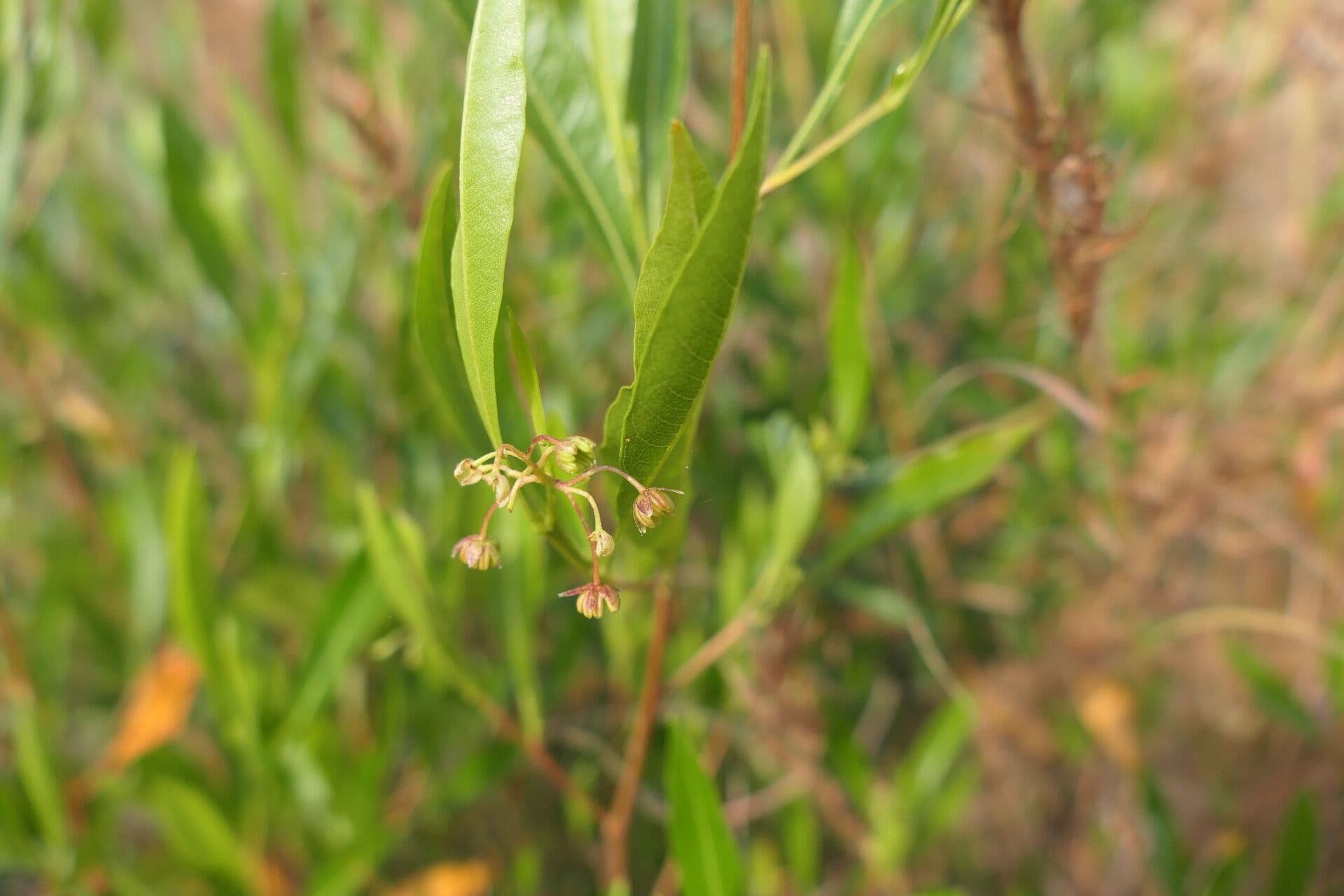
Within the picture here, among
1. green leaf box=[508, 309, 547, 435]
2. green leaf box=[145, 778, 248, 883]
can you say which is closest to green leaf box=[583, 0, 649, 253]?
green leaf box=[508, 309, 547, 435]

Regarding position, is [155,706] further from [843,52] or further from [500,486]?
[843,52]

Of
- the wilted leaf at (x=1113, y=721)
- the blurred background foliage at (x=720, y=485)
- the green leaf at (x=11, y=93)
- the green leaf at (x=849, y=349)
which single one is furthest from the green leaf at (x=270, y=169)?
the wilted leaf at (x=1113, y=721)

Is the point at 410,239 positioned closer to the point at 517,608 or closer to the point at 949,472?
the point at 517,608

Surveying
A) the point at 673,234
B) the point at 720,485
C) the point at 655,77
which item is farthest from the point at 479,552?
the point at 720,485

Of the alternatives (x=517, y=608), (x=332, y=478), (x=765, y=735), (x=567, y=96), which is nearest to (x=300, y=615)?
(x=332, y=478)

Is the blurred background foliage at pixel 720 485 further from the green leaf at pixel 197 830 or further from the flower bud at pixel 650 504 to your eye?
the flower bud at pixel 650 504

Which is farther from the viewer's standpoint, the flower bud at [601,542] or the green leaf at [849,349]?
the green leaf at [849,349]
